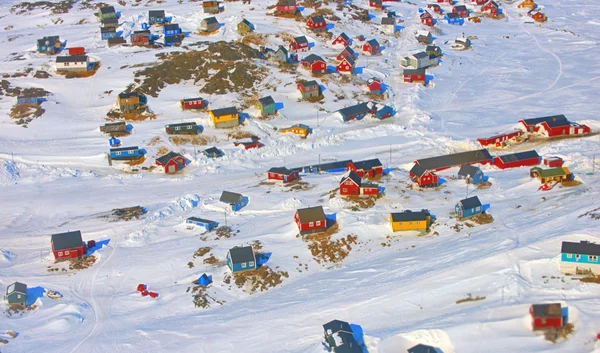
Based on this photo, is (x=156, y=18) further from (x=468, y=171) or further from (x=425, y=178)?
(x=468, y=171)

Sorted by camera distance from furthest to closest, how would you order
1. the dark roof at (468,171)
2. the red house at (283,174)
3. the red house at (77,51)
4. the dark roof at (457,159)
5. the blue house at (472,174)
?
1. the red house at (77,51)
2. the dark roof at (457,159)
3. the red house at (283,174)
4. the dark roof at (468,171)
5. the blue house at (472,174)

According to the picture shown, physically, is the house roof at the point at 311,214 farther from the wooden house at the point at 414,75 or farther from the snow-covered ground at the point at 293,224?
the wooden house at the point at 414,75

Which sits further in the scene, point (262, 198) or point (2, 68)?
point (2, 68)

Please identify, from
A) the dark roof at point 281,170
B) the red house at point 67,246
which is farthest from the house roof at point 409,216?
the red house at point 67,246

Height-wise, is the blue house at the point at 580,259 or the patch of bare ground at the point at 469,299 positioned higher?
the blue house at the point at 580,259

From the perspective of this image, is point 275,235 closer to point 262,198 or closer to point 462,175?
point 262,198

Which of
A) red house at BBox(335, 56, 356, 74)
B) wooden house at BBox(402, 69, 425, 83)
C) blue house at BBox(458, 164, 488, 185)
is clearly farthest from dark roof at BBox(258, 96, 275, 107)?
blue house at BBox(458, 164, 488, 185)

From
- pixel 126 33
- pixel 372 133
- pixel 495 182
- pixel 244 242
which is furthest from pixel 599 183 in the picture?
pixel 126 33
